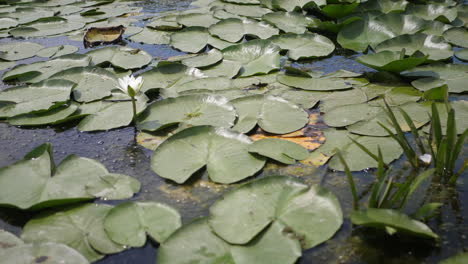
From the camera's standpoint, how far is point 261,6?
165 inches

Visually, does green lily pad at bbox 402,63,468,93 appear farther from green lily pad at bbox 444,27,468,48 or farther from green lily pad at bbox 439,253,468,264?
green lily pad at bbox 439,253,468,264

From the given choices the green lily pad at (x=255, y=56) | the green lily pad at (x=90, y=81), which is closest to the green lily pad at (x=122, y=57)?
the green lily pad at (x=90, y=81)

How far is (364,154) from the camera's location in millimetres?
1854

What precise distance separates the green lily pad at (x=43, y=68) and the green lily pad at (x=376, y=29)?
6.31ft

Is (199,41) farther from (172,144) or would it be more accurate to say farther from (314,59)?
(172,144)

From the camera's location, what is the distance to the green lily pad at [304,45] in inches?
119

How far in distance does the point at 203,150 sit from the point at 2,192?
0.83 metres

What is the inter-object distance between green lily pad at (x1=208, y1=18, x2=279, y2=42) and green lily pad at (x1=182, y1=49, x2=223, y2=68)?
0.36m

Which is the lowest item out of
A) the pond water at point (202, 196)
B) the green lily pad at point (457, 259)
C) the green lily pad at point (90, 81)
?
the pond water at point (202, 196)

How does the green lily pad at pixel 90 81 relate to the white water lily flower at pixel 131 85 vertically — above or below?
below

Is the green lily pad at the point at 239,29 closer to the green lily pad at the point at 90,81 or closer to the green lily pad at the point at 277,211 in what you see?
the green lily pad at the point at 90,81

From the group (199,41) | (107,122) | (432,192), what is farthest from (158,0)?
(432,192)

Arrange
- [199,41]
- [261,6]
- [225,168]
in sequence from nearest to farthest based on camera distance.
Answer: [225,168], [199,41], [261,6]

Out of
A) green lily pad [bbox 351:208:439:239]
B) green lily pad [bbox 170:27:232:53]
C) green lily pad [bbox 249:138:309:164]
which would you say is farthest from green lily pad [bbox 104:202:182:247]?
green lily pad [bbox 170:27:232:53]
